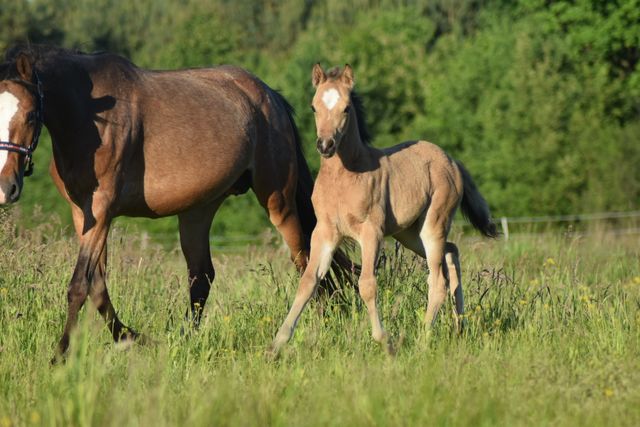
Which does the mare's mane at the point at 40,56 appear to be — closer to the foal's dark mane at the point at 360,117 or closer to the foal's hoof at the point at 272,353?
the foal's dark mane at the point at 360,117

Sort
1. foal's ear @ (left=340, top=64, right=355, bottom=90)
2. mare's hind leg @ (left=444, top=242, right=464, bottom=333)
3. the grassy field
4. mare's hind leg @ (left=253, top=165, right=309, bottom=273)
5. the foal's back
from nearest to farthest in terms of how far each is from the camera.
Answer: the grassy field, foal's ear @ (left=340, top=64, right=355, bottom=90), the foal's back, mare's hind leg @ (left=444, top=242, right=464, bottom=333), mare's hind leg @ (left=253, top=165, right=309, bottom=273)

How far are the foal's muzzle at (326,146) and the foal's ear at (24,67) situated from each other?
1.81 meters

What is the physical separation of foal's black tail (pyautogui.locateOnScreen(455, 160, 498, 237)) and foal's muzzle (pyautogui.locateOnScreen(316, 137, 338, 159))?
1.94 metres

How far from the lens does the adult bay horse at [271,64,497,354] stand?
237 inches

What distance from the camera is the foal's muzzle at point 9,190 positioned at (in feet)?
18.7

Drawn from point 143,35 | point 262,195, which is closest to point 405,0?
point 143,35

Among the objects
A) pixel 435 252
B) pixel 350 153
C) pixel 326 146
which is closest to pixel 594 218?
pixel 435 252

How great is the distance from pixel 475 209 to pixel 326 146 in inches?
86.3

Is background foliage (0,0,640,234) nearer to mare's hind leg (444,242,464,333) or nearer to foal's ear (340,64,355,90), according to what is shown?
mare's hind leg (444,242,464,333)

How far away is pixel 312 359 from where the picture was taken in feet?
19.2

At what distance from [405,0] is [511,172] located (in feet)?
128

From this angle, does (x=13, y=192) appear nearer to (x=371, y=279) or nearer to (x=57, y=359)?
(x=57, y=359)

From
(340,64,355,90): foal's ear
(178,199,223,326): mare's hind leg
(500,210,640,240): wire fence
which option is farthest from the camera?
(500,210,640,240): wire fence

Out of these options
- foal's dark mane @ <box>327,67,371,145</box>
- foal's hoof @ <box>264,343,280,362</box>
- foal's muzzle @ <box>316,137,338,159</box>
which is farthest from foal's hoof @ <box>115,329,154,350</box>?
foal's dark mane @ <box>327,67,371,145</box>
